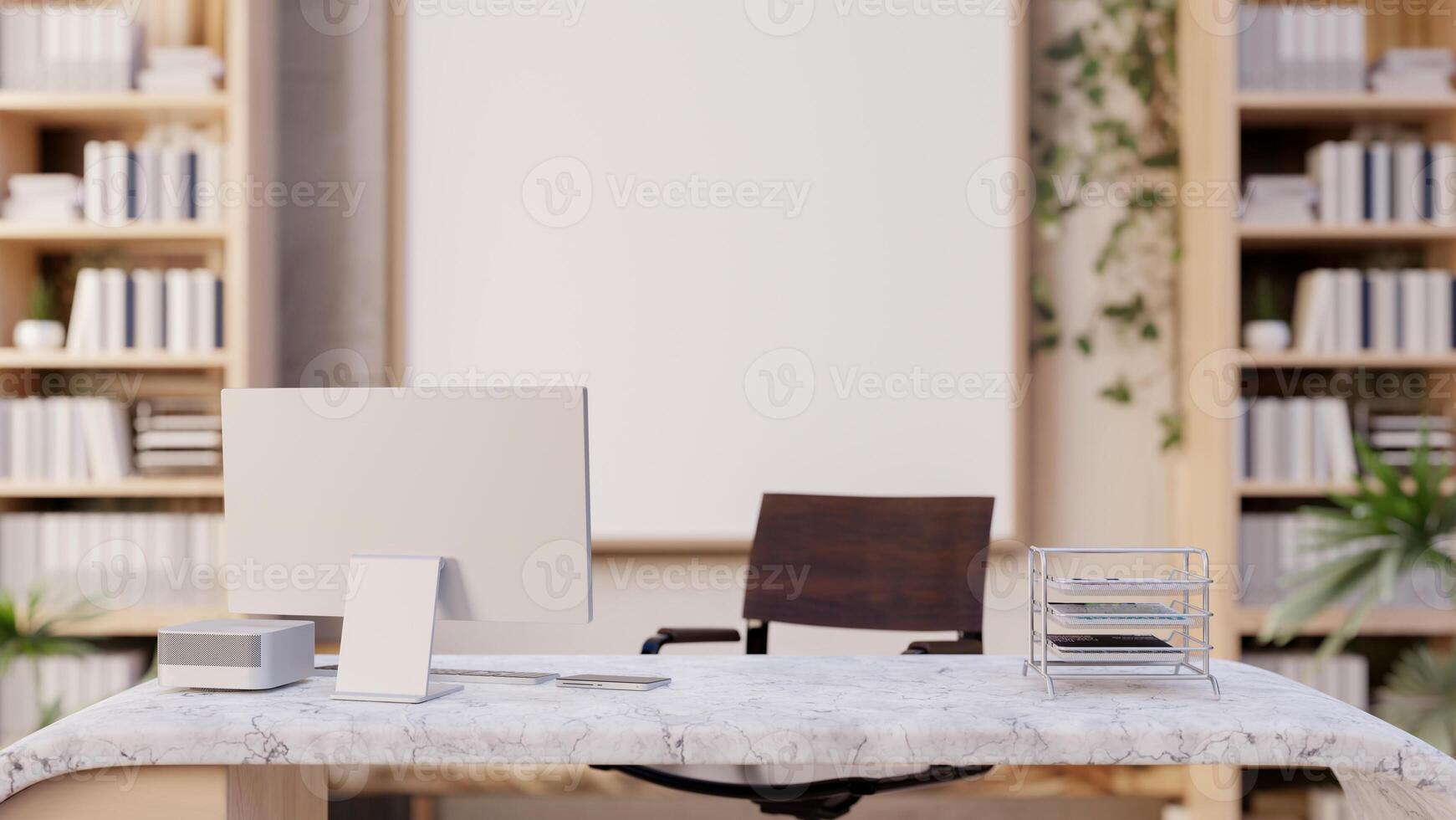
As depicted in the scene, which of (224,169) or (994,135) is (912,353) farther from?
(224,169)

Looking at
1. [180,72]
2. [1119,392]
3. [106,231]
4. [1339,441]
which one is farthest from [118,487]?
[1339,441]

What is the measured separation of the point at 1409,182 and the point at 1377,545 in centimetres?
102

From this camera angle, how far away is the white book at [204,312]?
298cm

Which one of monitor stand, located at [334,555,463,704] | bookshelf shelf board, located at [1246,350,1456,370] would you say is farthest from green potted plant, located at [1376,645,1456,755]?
monitor stand, located at [334,555,463,704]

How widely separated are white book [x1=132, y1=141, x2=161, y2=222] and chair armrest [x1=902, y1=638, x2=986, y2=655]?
2.33 m

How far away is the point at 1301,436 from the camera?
9.74ft

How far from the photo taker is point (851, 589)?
2.54 metres

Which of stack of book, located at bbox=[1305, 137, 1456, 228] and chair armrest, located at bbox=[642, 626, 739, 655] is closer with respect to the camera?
chair armrest, located at bbox=[642, 626, 739, 655]

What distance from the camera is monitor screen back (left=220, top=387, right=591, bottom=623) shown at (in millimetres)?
1529

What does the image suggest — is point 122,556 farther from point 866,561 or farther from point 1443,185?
point 1443,185

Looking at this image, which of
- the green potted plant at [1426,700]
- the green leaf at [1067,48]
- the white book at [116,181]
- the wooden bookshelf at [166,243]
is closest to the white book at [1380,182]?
the green leaf at [1067,48]

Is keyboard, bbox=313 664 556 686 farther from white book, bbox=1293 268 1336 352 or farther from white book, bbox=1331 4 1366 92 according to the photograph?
white book, bbox=1331 4 1366 92

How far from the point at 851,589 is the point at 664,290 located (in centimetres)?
111

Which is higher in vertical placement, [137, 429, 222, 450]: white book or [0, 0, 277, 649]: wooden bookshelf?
[0, 0, 277, 649]: wooden bookshelf
